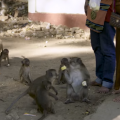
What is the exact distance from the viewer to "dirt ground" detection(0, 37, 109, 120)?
12.1ft

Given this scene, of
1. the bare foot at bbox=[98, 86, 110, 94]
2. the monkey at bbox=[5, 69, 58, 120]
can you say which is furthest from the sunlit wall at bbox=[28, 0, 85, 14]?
the monkey at bbox=[5, 69, 58, 120]

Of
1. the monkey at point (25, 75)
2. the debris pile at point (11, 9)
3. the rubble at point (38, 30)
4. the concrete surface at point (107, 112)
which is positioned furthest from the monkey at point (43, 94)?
the debris pile at point (11, 9)

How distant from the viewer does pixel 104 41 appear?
4.38 metres

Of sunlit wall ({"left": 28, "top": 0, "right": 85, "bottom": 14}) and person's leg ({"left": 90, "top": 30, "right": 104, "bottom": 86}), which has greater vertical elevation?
sunlit wall ({"left": 28, "top": 0, "right": 85, "bottom": 14})

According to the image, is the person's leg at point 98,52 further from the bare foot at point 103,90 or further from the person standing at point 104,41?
the bare foot at point 103,90

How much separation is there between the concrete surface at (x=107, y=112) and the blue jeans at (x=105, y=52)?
29.3 inches

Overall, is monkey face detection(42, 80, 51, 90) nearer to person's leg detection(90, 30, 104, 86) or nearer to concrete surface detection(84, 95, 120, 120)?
concrete surface detection(84, 95, 120, 120)

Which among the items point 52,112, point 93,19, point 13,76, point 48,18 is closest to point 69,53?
point 13,76

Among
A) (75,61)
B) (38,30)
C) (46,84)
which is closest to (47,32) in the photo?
(38,30)

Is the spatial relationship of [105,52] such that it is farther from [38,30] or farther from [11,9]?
[11,9]

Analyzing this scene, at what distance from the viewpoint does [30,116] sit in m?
3.57

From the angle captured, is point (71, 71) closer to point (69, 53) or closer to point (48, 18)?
point (69, 53)

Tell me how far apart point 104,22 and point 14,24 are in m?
11.6

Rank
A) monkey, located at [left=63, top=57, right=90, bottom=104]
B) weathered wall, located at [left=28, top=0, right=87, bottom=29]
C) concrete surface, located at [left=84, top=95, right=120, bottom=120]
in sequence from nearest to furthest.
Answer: concrete surface, located at [left=84, top=95, right=120, bottom=120] < monkey, located at [left=63, top=57, right=90, bottom=104] < weathered wall, located at [left=28, top=0, right=87, bottom=29]
